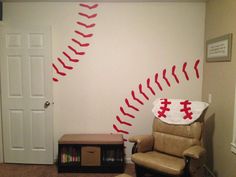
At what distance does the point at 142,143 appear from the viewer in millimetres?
2752

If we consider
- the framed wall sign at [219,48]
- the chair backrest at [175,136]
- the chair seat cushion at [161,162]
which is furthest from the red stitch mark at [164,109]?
the framed wall sign at [219,48]

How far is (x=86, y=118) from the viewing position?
10.8ft

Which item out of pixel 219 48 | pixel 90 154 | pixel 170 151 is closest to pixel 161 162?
pixel 170 151

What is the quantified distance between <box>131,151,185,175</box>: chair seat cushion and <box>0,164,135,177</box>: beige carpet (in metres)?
0.50

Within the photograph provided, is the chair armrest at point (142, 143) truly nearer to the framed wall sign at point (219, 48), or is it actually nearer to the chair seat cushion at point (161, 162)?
the chair seat cushion at point (161, 162)

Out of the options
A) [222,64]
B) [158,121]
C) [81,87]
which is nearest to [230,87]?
[222,64]

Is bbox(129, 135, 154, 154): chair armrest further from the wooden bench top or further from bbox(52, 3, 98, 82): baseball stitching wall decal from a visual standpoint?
bbox(52, 3, 98, 82): baseball stitching wall decal

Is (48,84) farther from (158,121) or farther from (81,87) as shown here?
(158,121)

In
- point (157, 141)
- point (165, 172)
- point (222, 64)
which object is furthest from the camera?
point (157, 141)

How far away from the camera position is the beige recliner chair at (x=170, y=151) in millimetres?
2354

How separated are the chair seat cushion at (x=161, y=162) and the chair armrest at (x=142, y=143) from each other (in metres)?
0.08

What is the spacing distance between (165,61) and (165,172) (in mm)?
1588

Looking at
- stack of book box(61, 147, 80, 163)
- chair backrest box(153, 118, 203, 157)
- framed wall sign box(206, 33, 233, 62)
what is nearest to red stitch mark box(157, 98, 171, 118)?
chair backrest box(153, 118, 203, 157)

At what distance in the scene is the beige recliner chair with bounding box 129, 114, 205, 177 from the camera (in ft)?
7.72
